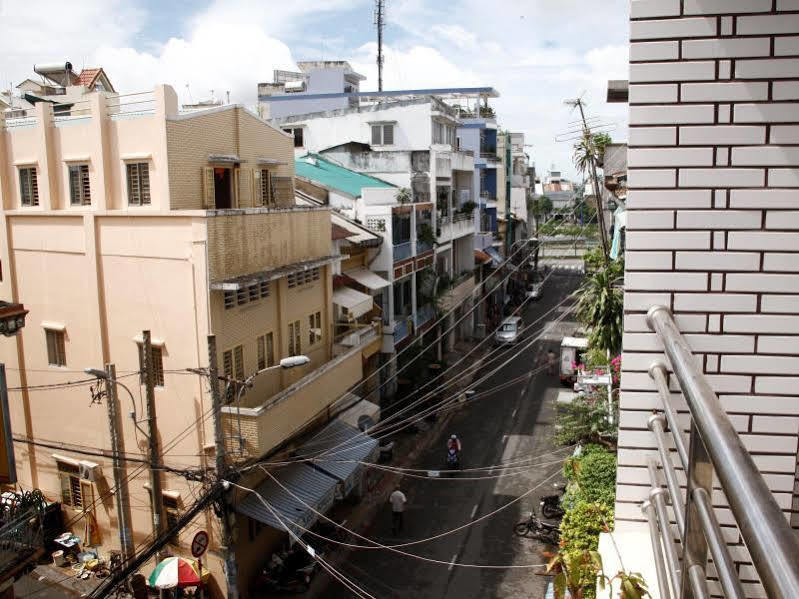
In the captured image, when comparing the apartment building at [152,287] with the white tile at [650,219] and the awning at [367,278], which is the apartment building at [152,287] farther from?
the white tile at [650,219]

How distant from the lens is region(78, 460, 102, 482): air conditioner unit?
18352 millimetres

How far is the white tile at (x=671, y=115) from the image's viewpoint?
3455mm

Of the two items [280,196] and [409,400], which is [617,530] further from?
[409,400]

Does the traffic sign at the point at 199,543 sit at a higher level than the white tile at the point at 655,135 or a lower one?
lower

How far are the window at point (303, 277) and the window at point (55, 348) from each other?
6032 mm

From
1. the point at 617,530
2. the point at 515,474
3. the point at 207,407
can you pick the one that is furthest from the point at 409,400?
the point at 617,530

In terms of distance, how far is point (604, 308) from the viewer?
16.8 metres

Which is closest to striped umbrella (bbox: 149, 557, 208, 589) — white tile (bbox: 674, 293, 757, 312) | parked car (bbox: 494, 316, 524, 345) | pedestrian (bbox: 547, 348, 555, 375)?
white tile (bbox: 674, 293, 757, 312)

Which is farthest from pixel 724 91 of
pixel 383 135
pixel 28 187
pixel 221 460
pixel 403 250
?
pixel 383 135

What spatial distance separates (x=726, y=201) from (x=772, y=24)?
0.82 metres

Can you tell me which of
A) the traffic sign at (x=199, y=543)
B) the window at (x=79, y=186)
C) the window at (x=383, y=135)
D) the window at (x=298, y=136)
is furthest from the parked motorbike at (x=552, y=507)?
the window at (x=298, y=136)

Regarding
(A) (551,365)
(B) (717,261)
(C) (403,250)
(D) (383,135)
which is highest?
(D) (383,135)

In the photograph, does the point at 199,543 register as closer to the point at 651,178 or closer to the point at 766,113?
the point at 651,178

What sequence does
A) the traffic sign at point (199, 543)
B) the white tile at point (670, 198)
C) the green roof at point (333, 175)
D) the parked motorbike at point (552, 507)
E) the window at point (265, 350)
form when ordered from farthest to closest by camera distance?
the green roof at point (333, 175) → the parked motorbike at point (552, 507) → the window at point (265, 350) → the traffic sign at point (199, 543) → the white tile at point (670, 198)
